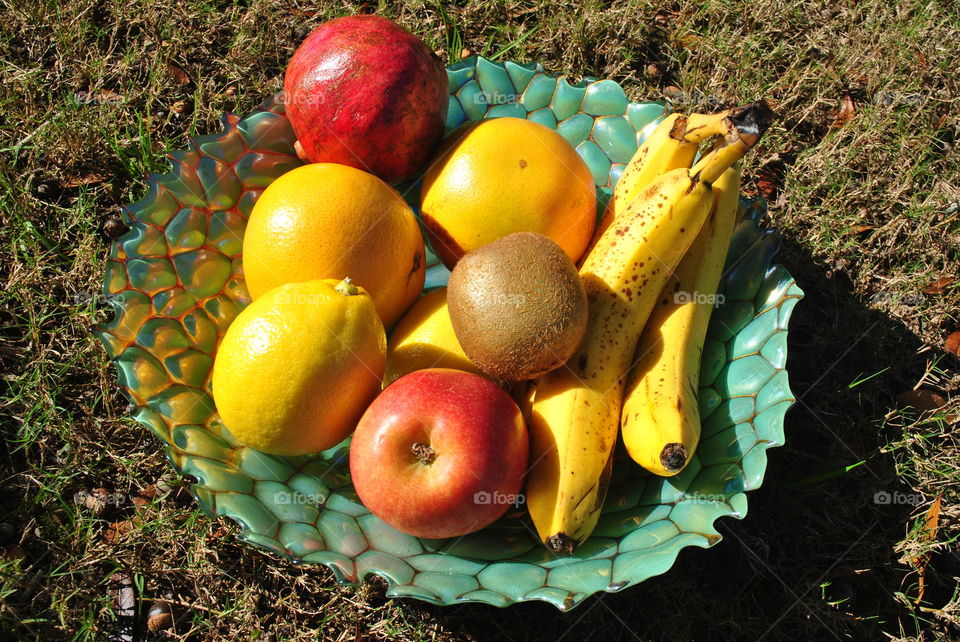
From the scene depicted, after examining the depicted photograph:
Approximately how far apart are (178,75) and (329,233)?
1.92 m

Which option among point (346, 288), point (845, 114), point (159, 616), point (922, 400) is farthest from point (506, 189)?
point (845, 114)

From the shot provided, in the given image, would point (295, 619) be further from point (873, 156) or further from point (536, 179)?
point (873, 156)

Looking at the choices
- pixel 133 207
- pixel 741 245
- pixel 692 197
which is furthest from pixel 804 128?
pixel 133 207

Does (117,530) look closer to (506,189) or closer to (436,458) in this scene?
(436,458)

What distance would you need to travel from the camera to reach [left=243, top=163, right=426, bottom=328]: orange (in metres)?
2.01

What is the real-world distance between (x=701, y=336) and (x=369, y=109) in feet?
3.93

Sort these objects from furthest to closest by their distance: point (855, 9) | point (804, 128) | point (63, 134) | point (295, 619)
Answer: point (855, 9) → point (804, 128) → point (63, 134) → point (295, 619)

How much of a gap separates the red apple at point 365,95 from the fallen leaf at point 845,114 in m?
2.06

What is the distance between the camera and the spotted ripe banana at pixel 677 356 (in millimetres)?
1915

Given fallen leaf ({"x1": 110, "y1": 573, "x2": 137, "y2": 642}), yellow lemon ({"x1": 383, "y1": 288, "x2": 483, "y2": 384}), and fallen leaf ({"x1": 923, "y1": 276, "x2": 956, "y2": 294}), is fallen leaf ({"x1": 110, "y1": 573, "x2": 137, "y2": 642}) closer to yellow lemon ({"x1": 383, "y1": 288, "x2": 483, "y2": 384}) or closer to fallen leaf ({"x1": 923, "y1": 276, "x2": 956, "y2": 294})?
yellow lemon ({"x1": 383, "y1": 288, "x2": 483, "y2": 384})

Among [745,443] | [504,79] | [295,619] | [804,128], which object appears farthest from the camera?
[804,128]

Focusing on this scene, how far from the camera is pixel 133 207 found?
227 cm

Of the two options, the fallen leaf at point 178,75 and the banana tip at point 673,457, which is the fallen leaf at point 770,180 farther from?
the fallen leaf at point 178,75

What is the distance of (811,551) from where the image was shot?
2514 mm
